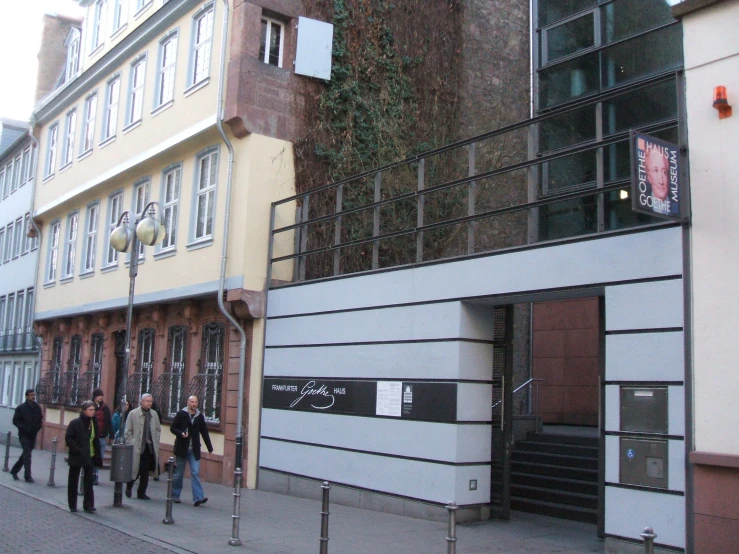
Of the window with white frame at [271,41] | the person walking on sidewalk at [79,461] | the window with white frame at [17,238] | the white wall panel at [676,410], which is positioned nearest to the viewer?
the white wall panel at [676,410]

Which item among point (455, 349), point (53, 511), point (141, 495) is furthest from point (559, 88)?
point (53, 511)

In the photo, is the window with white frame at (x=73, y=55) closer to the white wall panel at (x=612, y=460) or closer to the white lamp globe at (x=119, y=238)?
the white lamp globe at (x=119, y=238)

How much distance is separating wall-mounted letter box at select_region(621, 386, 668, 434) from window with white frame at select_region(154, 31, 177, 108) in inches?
539

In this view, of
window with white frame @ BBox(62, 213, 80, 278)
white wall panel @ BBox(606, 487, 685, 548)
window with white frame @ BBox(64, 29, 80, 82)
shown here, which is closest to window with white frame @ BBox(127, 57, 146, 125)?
window with white frame @ BBox(62, 213, 80, 278)

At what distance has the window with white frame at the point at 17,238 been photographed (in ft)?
114

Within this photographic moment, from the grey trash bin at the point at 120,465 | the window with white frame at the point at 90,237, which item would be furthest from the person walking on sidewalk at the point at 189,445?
the window with white frame at the point at 90,237

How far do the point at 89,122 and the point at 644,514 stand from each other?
67.9ft

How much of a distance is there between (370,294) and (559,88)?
671cm

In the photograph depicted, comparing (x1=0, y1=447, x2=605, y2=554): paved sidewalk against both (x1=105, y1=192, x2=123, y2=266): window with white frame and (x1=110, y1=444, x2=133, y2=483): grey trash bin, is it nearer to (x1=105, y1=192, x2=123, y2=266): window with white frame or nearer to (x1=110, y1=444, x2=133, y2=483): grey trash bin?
(x1=110, y1=444, x2=133, y2=483): grey trash bin

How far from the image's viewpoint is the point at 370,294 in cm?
1388

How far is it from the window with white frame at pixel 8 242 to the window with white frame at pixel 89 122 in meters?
12.6

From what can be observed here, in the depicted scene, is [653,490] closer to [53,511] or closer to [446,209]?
[53,511]

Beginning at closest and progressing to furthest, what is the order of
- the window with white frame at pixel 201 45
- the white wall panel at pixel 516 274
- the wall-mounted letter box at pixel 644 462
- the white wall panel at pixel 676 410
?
1. the white wall panel at pixel 676 410
2. the wall-mounted letter box at pixel 644 462
3. the white wall panel at pixel 516 274
4. the window with white frame at pixel 201 45

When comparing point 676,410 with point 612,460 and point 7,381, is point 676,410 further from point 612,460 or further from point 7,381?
point 7,381
